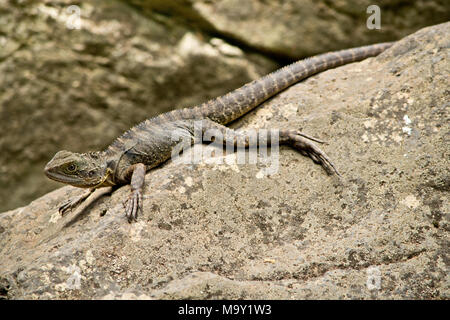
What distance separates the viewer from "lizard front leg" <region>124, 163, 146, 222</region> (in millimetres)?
4922

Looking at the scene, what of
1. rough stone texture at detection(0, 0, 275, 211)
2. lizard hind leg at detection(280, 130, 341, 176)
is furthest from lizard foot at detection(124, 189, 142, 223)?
rough stone texture at detection(0, 0, 275, 211)

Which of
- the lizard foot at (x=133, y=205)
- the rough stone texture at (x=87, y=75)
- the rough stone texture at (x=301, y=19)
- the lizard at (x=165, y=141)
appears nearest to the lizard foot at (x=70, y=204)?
the lizard at (x=165, y=141)

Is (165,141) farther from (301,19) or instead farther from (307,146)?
(301,19)

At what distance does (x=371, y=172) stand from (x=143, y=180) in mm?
2675

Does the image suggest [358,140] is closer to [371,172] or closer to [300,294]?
[371,172]

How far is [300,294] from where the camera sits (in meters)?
4.25

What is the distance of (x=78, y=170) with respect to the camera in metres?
5.64

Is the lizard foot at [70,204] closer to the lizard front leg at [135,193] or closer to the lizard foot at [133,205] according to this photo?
the lizard front leg at [135,193]

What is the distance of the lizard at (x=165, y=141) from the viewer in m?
5.52

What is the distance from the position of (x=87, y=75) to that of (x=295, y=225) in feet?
19.8

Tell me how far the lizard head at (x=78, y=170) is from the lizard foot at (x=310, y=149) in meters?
2.43

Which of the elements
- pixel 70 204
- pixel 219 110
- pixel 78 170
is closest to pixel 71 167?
pixel 78 170

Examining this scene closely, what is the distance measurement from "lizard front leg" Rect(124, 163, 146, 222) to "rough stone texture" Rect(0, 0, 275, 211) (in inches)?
154
